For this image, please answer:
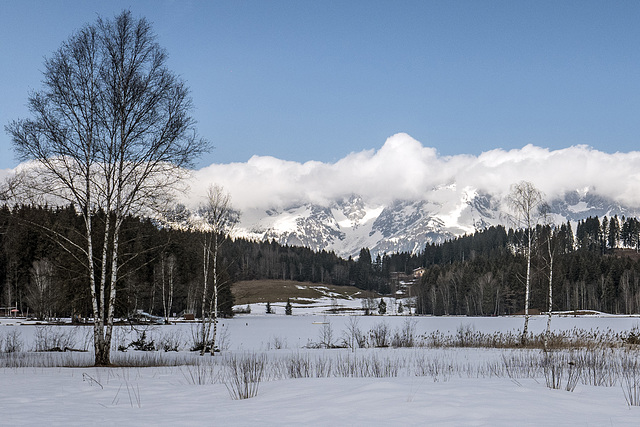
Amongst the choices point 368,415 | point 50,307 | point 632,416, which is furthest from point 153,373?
point 50,307

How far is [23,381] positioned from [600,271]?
128827mm

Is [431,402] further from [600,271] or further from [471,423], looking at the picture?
[600,271]

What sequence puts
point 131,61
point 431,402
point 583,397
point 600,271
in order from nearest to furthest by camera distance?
point 431,402
point 583,397
point 131,61
point 600,271

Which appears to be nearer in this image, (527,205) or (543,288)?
(527,205)

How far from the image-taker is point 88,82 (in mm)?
18203

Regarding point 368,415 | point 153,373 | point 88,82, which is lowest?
point 153,373

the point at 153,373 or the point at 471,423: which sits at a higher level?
the point at 471,423

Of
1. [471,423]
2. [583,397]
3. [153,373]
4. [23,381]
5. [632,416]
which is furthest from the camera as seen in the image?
[153,373]

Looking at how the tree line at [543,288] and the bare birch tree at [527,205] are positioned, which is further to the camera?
the tree line at [543,288]

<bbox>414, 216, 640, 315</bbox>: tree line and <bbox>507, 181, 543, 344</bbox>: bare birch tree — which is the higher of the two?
<bbox>507, 181, 543, 344</bbox>: bare birch tree

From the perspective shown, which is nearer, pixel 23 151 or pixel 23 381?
pixel 23 381

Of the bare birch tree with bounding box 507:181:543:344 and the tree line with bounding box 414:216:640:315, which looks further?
the tree line with bounding box 414:216:640:315

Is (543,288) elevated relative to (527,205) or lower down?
lower down

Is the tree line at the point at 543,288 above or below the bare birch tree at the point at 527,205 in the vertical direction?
below
